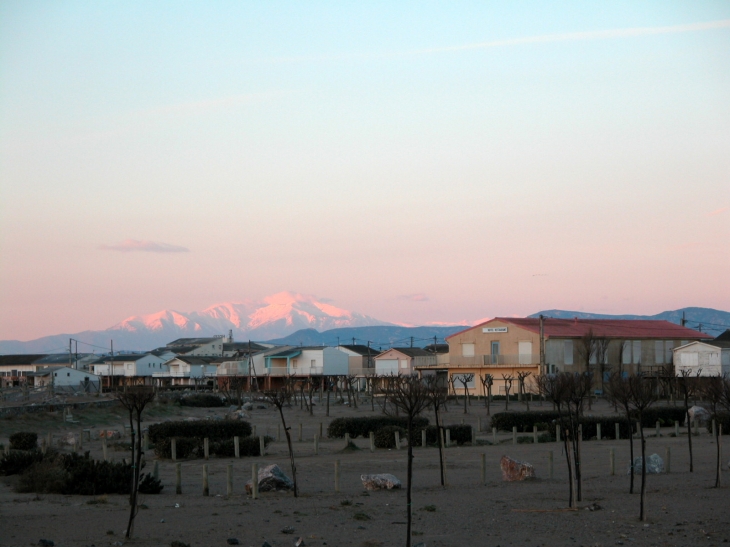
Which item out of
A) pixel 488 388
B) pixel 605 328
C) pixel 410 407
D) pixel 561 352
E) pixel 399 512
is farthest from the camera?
pixel 605 328

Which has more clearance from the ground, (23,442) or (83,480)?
(83,480)

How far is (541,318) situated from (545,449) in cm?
3403

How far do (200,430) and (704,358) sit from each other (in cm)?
4414

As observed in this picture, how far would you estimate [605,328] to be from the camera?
7094 cm

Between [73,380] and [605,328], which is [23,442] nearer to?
[605,328]

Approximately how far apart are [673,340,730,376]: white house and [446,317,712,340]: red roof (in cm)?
474

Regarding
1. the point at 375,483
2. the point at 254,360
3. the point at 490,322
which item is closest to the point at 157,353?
the point at 254,360

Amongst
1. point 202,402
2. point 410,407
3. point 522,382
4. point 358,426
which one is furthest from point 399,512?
point 202,402

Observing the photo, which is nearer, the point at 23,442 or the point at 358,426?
the point at 23,442

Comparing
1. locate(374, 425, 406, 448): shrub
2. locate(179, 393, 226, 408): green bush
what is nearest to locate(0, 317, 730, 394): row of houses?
locate(179, 393, 226, 408): green bush

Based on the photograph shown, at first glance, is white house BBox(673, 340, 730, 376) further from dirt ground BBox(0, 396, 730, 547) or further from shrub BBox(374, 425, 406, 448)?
dirt ground BBox(0, 396, 730, 547)

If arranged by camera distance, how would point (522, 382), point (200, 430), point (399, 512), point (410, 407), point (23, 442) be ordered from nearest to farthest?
point (410, 407) < point (399, 512) < point (23, 442) < point (200, 430) < point (522, 382)

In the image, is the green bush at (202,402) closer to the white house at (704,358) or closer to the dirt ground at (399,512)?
the white house at (704,358)

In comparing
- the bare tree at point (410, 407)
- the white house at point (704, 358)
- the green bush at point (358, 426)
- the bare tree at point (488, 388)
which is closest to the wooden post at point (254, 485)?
the bare tree at point (410, 407)
